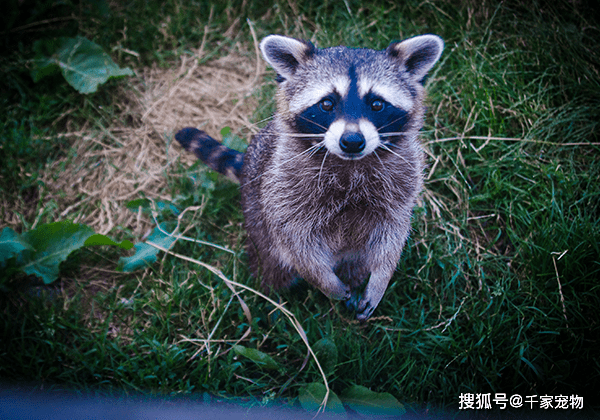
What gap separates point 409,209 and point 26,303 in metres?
2.69

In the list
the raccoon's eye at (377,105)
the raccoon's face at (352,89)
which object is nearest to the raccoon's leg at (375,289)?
the raccoon's face at (352,89)

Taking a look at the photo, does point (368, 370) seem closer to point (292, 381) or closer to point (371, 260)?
point (292, 381)

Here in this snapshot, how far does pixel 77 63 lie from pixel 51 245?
5.63 ft

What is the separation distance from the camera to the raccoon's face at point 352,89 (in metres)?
2.03

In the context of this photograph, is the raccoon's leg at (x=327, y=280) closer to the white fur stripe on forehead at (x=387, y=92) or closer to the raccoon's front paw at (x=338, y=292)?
the raccoon's front paw at (x=338, y=292)

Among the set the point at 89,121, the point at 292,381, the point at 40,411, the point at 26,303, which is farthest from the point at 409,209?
the point at 89,121

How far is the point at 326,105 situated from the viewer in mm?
2164

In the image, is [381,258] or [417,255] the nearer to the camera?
[381,258]

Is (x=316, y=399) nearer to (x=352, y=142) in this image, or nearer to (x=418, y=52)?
(x=352, y=142)

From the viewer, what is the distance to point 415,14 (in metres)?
3.77

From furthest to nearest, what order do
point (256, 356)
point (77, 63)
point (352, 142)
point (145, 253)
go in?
point (77, 63) → point (145, 253) → point (256, 356) → point (352, 142)

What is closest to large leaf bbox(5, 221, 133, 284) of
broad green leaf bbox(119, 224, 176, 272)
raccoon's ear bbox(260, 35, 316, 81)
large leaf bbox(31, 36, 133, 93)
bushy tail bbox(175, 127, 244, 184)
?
broad green leaf bbox(119, 224, 176, 272)

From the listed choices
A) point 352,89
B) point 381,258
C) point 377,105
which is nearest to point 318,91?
point 352,89

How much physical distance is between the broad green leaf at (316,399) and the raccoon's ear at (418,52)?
187 cm
